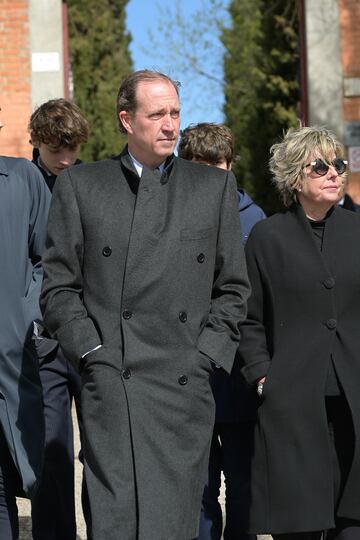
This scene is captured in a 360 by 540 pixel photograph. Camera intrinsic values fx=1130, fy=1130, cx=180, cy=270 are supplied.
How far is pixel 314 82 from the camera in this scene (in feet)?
41.6

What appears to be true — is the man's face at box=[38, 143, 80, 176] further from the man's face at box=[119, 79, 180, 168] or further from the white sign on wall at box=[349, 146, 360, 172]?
the white sign on wall at box=[349, 146, 360, 172]

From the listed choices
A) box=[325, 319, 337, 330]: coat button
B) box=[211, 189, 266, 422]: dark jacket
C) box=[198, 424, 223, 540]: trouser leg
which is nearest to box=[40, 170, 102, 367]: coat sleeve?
box=[325, 319, 337, 330]: coat button

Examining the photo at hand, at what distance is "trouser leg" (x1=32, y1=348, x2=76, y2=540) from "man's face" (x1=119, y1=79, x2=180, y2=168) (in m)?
1.46

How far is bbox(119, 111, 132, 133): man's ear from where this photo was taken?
4203 mm

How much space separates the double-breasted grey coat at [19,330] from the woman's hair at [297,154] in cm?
103

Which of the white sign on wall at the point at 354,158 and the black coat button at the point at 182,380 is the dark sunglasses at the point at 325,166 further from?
the white sign on wall at the point at 354,158

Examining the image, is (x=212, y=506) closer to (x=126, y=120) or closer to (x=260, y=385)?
(x=260, y=385)

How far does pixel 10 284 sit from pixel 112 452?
2.90 feet

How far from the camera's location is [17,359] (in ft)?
14.5

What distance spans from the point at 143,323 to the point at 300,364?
0.77 meters

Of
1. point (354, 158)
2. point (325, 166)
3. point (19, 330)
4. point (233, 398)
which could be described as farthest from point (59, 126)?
point (354, 158)

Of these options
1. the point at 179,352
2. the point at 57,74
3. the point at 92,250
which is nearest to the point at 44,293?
the point at 92,250

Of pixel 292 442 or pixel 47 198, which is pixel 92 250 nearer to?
pixel 47 198

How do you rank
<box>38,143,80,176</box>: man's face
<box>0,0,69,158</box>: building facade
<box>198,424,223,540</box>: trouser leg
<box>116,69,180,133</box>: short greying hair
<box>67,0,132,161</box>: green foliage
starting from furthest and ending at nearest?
<box>67,0,132,161</box>: green foliage
<box>0,0,69,158</box>: building facade
<box>38,143,80,176</box>: man's face
<box>198,424,223,540</box>: trouser leg
<box>116,69,180,133</box>: short greying hair
